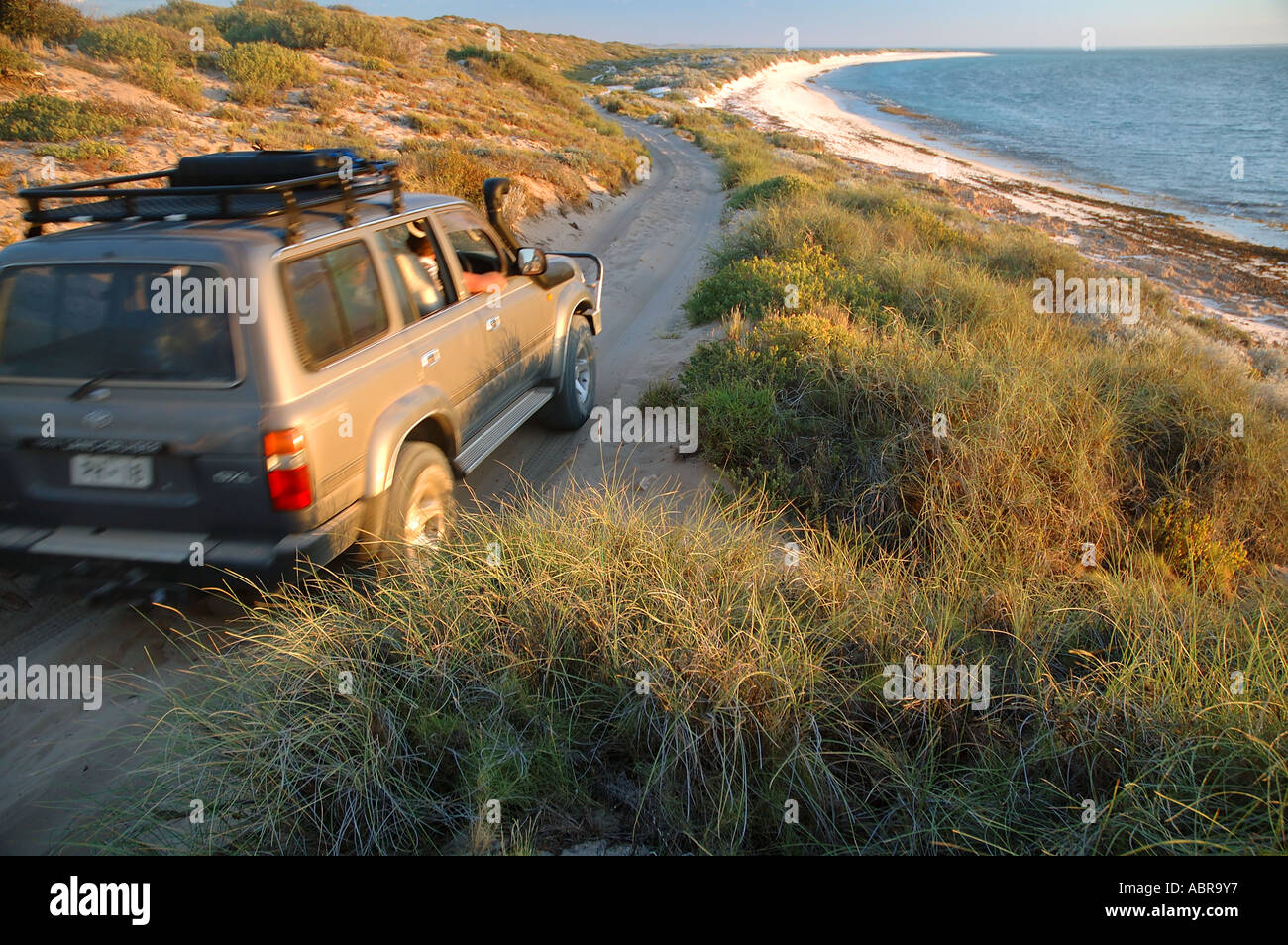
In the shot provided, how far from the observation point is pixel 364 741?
2693mm

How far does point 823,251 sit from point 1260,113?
179ft

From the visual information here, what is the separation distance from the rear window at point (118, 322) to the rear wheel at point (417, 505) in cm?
95

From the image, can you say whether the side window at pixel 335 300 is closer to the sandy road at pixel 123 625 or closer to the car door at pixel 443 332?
the car door at pixel 443 332

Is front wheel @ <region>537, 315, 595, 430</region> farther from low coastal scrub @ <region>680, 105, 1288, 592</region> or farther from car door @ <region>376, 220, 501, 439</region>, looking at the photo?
car door @ <region>376, 220, 501, 439</region>

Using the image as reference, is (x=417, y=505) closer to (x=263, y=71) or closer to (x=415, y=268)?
(x=415, y=268)

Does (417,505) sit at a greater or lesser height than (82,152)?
lesser

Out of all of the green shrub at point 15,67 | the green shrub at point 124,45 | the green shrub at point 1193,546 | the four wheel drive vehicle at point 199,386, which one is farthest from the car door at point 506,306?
the green shrub at point 124,45

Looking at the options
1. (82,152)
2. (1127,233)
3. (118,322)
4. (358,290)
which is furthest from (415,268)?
(1127,233)

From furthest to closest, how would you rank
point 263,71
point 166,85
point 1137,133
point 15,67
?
point 1137,133 < point 263,71 < point 166,85 < point 15,67

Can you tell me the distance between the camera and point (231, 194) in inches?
139

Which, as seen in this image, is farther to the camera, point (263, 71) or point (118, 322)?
point (263, 71)

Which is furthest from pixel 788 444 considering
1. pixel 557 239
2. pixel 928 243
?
pixel 557 239

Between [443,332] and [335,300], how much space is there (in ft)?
2.61

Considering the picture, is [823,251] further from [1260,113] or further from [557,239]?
[1260,113]
